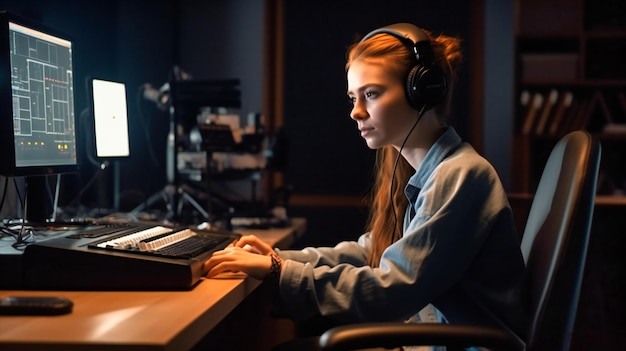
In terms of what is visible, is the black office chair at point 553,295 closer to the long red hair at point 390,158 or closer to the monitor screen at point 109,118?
the long red hair at point 390,158

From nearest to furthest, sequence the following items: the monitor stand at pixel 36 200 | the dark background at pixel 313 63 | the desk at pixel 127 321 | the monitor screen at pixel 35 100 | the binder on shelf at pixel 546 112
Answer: the desk at pixel 127 321 < the monitor screen at pixel 35 100 < the monitor stand at pixel 36 200 < the binder on shelf at pixel 546 112 < the dark background at pixel 313 63

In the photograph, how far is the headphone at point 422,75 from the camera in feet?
4.04

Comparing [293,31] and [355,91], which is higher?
[293,31]

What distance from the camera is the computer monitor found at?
1.16m

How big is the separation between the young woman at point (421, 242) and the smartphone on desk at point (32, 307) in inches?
12.5

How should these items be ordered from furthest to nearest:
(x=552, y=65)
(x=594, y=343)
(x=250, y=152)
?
(x=552, y=65) → (x=594, y=343) → (x=250, y=152)

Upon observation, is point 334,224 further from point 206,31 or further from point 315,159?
point 206,31

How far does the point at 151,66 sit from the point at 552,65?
7.03ft

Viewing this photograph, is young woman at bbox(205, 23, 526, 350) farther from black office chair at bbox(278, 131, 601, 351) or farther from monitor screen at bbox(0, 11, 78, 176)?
monitor screen at bbox(0, 11, 78, 176)

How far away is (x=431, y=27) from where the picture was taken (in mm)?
3844

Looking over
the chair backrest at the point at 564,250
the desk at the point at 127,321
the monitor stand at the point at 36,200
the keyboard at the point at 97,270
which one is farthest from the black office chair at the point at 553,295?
the monitor stand at the point at 36,200

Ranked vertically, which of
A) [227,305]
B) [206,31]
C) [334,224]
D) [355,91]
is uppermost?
[206,31]

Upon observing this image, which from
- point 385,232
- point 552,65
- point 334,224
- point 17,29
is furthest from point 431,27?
point 17,29

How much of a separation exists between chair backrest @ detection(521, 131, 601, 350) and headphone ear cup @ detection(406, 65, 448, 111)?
0.90 ft
